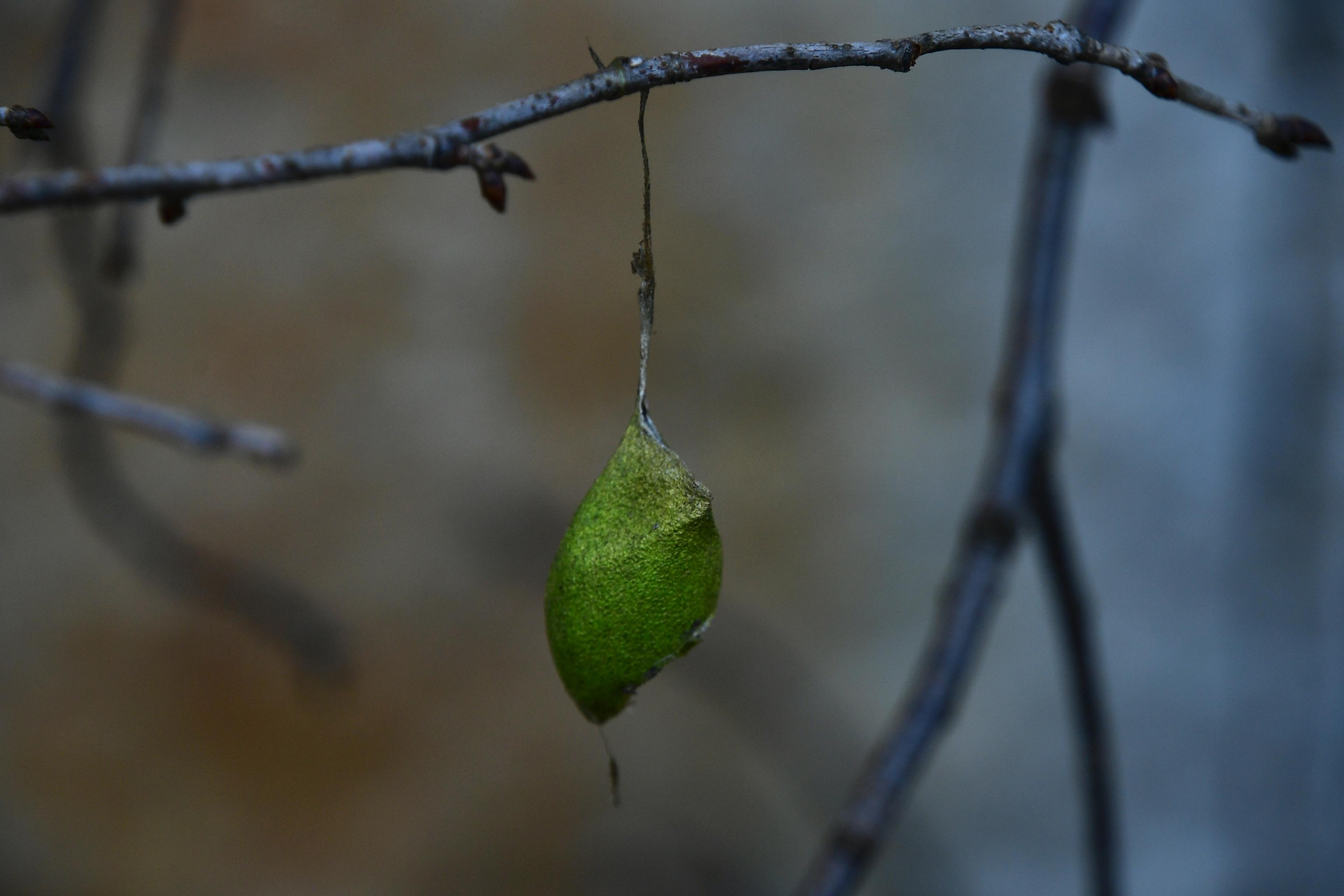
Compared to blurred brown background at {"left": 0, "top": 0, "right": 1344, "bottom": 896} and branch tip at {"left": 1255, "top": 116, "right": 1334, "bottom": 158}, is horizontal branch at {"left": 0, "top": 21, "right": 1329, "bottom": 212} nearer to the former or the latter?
branch tip at {"left": 1255, "top": 116, "right": 1334, "bottom": 158}

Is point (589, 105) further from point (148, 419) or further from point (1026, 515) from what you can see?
point (1026, 515)

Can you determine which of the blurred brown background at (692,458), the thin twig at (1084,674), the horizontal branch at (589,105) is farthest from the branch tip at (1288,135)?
the blurred brown background at (692,458)

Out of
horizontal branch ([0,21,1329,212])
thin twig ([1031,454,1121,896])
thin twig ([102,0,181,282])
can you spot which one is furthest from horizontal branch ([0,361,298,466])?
thin twig ([1031,454,1121,896])

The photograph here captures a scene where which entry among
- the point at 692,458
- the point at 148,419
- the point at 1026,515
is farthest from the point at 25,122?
the point at 692,458

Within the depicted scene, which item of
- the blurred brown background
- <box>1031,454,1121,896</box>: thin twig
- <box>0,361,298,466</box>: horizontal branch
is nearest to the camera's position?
<box>0,361,298,466</box>: horizontal branch

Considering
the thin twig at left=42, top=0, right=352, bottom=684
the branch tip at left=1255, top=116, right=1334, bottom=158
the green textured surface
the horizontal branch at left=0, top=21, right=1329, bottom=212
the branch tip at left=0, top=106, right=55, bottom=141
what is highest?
the branch tip at left=1255, top=116, right=1334, bottom=158

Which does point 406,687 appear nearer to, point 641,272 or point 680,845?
point 680,845
